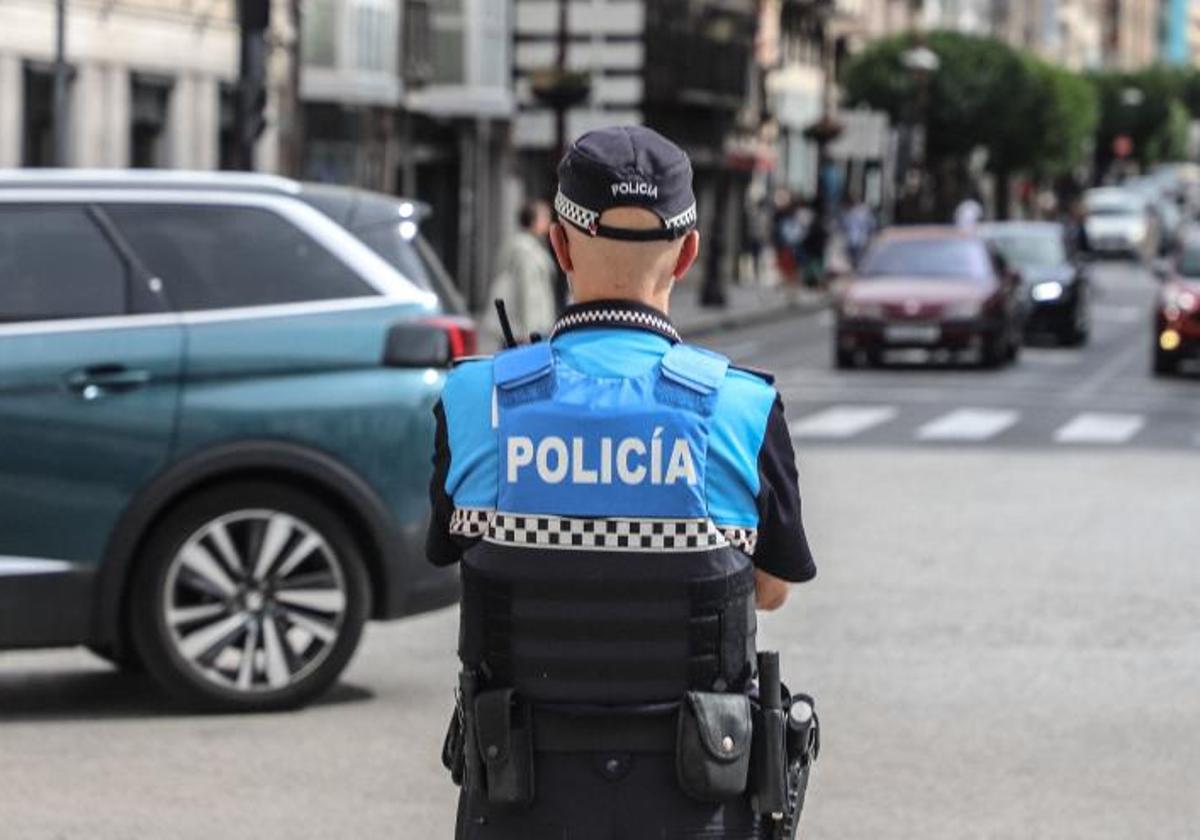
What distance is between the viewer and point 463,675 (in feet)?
15.7

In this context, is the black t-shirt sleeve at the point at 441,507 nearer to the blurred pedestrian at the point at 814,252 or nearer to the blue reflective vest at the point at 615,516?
the blue reflective vest at the point at 615,516

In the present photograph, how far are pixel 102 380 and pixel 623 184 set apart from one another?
18.9 ft

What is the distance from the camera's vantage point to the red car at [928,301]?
1441 inches

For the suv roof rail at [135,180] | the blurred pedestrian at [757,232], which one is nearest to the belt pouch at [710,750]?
the suv roof rail at [135,180]

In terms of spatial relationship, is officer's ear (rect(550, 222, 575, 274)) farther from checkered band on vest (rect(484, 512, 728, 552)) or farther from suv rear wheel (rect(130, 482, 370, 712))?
suv rear wheel (rect(130, 482, 370, 712))

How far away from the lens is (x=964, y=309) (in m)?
36.5

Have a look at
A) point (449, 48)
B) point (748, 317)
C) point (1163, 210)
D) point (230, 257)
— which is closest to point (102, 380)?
point (230, 257)

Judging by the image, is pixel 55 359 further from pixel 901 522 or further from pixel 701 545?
pixel 901 522

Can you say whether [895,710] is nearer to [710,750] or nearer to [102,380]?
[102,380]

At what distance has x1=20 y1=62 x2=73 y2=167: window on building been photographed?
3622 centimetres

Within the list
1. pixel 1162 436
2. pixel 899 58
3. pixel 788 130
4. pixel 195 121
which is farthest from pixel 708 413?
pixel 899 58

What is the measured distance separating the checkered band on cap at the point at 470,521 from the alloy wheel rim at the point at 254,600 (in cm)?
568

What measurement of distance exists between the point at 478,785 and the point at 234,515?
5.93m

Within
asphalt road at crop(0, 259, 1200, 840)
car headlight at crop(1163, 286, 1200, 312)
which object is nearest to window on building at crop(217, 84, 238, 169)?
car headlight at crop(1163, 286, 1200, 312)
